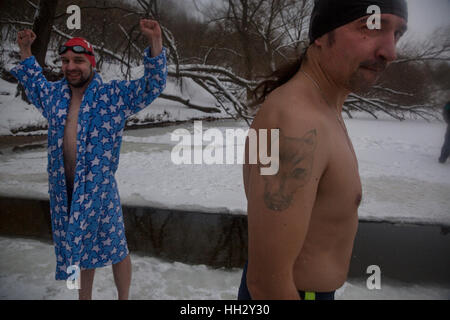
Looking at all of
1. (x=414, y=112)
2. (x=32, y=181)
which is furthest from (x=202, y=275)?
(x=414, y=112)

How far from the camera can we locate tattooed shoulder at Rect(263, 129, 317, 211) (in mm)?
567

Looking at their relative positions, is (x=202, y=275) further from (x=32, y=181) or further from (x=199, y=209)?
(x=32, y=181)

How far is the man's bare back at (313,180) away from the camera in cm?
57

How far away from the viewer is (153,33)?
1400 millimetres

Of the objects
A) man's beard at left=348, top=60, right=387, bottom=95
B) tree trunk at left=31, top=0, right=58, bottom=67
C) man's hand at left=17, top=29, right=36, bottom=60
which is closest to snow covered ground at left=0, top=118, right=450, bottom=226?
tree trunk at left=31, top=0, right=58, bottom=67

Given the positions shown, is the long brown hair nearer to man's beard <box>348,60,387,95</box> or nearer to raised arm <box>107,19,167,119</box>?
man's beard <box>348,60,387,95</box>

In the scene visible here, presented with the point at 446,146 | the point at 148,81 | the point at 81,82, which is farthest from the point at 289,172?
the point at 446,146

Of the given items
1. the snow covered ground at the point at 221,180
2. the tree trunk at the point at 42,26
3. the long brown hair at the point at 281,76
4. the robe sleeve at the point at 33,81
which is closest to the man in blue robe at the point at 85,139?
the robe sleeve at the point at 33,81

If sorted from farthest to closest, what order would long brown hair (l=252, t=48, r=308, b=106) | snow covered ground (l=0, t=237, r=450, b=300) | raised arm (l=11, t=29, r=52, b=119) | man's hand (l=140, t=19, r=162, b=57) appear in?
1. snow covered ground (l=0, t=237, r=450, b=300)
2. raised arm (l=11, t=29, r=52, b=119)
3. man's hand (l=140, t=19, r=162, b=57)
4. long brown hair (l=252, t=48, r=308, b=106)

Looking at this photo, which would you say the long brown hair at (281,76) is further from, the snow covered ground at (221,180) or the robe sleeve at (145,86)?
the snow covered ground at (221,180)

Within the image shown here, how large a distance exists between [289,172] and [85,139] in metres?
1.20

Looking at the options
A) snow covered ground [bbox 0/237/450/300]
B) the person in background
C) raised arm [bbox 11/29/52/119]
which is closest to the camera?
raised arm [bbox 11/29/52/119]

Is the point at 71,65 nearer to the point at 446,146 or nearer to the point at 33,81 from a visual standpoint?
the point at 33,81

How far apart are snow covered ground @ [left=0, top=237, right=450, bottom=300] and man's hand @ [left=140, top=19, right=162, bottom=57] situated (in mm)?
1529
